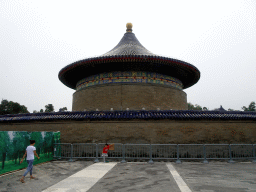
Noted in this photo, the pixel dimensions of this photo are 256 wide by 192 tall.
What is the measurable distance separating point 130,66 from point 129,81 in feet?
4.00

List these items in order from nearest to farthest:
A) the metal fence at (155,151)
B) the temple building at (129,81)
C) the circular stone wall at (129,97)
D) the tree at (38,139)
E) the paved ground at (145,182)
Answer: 1. the paved ground at (145,182)
2. the tree at (38,139)
3. the metal fence at (155,151)
4. the temple building at (129,81)
5. the circular stone wall at (129,97)

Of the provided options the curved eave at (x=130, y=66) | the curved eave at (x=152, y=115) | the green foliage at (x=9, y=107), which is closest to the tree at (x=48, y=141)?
the curved eave at (x=152, y=115)

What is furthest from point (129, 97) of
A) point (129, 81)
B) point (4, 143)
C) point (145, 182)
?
point (145, 182)

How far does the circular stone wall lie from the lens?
50.9 ft

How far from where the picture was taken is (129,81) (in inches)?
634

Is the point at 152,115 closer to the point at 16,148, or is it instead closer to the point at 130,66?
the point at 130,66

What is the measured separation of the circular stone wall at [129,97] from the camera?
15.5m

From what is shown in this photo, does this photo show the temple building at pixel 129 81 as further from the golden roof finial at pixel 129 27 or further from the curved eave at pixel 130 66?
the golden roof finial at pixel 129 27

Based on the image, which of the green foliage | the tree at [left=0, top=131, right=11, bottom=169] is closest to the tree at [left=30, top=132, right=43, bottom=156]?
the tree at [left=0, top=131, right=11, bottom=169]

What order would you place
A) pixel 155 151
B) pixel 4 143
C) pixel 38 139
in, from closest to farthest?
1. pixel 4 143
2. pixel 38 139
3. pixel 155 151

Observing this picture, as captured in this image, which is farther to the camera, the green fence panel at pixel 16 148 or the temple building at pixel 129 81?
the temple building at pixel 129 81

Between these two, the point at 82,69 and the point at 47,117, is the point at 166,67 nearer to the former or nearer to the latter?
the point at 82,69

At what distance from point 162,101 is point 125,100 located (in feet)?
10.2

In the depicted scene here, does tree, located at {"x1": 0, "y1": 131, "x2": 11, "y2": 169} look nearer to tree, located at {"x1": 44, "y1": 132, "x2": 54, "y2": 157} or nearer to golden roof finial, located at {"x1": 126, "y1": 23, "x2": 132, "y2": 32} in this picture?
tree, located at {"x1": 44, "y1": 132, "x2": 54, "y2": 157}
